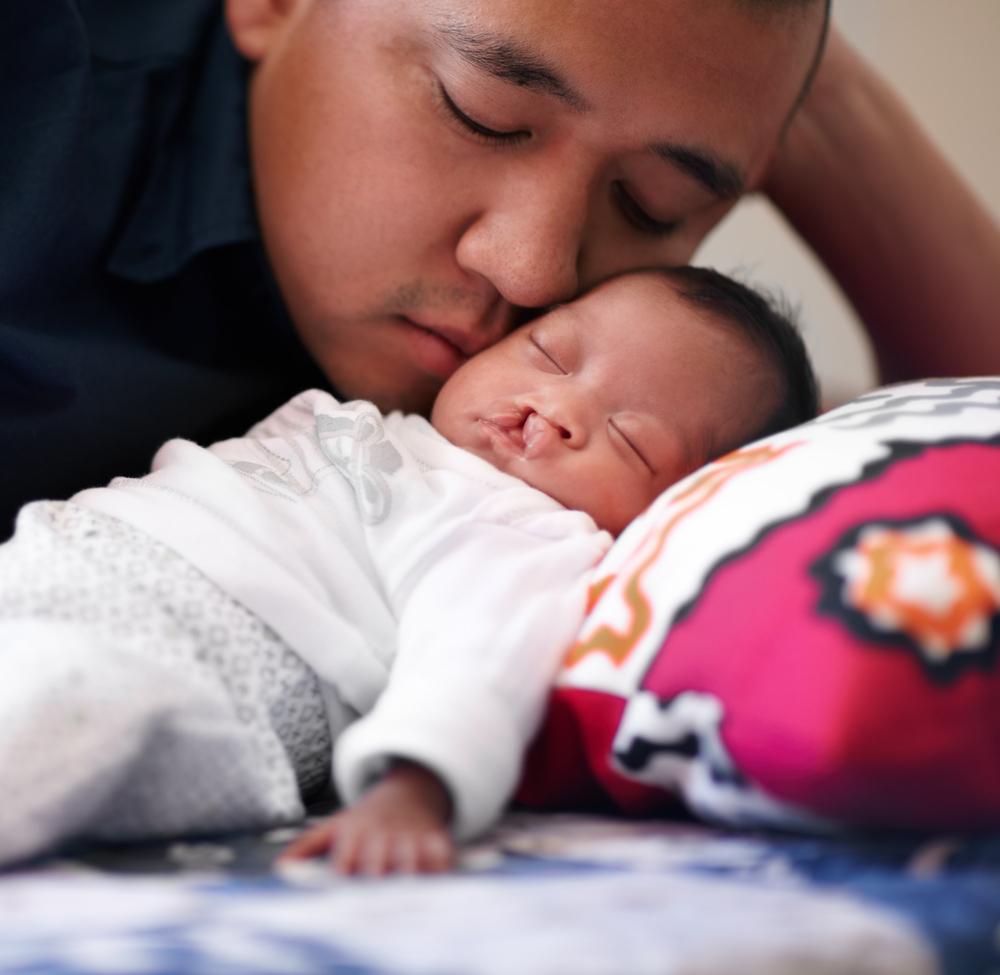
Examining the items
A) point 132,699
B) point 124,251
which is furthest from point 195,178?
point 132,699

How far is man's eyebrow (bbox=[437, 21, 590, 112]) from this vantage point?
1062 mm

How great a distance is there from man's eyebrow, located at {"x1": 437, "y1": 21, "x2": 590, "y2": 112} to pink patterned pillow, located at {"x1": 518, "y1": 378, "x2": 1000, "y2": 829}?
44 cm

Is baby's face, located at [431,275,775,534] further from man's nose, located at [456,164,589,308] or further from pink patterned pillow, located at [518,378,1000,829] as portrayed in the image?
pink patterned pillow, located at [518,378,1000,829]

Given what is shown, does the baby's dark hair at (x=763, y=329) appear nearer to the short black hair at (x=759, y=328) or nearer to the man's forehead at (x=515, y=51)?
the short black hair at (x=759, y=328)

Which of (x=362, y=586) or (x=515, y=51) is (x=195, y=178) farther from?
(x=362, y=586)

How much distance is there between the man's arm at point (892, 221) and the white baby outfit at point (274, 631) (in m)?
1.09

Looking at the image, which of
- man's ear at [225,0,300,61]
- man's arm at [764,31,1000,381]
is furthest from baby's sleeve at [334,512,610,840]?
man's arm at [764,31,1000,381]

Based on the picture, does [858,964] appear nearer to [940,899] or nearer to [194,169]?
[940,899]

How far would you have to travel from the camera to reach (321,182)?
3.95 feet

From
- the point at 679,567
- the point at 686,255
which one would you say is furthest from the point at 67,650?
the point at 686,255

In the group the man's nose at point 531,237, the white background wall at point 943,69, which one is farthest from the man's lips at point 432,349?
the white background wall at point 943,69

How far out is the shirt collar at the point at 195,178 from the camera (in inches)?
49.2

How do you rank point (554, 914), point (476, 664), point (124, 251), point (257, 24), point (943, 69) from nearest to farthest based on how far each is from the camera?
point (554, 914), point (476, 664), point (124, 251), point (257, 24), point (943, 69)

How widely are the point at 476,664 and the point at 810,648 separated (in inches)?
8.4
